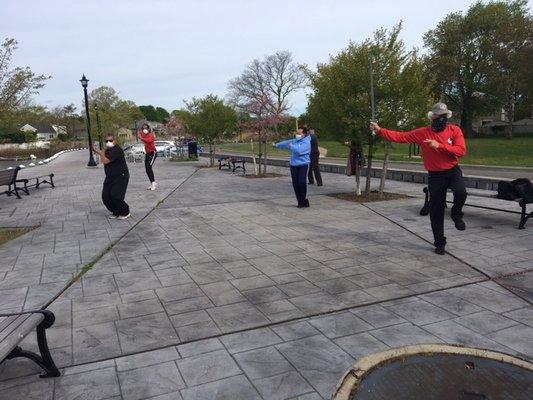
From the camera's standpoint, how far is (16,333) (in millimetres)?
2752

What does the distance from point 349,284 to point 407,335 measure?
4.16ft

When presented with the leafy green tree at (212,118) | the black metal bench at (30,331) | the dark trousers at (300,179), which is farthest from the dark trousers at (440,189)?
the leafy green tree at (212,118)

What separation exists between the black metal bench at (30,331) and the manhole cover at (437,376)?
2.00 meters

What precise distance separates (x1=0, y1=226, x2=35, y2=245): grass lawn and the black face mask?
6899 millimetres

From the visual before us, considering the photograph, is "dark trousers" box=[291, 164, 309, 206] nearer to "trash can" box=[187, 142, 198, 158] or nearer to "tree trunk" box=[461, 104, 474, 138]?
"trash can" box=[187, 142, 198, 158]

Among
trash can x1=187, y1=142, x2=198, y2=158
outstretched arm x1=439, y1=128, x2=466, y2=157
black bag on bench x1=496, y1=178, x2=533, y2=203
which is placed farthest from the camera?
trash can x1=187, y1=142, x2=198, y2=158

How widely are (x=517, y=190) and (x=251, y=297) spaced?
4.83 meters

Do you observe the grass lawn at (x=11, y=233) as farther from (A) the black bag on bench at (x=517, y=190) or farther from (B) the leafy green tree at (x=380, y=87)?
(A) the black bag on bench at (x=517, y=190)

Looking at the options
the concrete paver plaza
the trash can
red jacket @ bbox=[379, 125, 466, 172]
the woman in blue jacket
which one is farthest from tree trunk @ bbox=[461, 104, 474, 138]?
red jacket @ bbox=[379, 125, 466, 172]

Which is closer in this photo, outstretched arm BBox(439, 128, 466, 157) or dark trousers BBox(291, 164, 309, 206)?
outstretched arm BBox(439, 128, 466, 157)

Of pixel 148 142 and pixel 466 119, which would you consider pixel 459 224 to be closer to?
pixel 148 142

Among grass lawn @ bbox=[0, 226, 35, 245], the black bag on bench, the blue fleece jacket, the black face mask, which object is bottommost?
grass lawn @ bbox=[0, 226, 35, 245]

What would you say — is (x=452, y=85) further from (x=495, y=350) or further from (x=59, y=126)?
(x=59, y=126)

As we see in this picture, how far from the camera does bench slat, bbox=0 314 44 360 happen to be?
260cm
